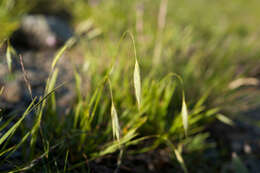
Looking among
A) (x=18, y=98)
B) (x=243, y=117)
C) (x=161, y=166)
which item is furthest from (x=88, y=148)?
(x=243, y=117)

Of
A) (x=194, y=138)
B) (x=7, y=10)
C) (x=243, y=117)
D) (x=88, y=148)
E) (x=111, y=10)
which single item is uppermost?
(x=7, y=10)

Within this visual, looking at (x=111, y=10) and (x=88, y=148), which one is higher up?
(x=111, y=10)

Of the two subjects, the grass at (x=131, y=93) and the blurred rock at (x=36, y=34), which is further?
the blurred rock at (x=36, y=34)

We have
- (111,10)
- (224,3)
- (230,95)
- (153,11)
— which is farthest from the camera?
(224,3)

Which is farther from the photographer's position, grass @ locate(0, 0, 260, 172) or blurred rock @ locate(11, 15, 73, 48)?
blurred rock @ locate(11, 15, 73, 48)

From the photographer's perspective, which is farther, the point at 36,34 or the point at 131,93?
the point at 36,34

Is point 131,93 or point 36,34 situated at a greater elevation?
point 36,34

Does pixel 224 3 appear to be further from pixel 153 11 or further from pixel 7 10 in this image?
pixel 7 10

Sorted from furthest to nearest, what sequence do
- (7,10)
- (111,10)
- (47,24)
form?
(111,10)
(47,24)
(7,10)
